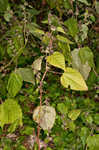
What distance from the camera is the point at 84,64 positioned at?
738 millimetres

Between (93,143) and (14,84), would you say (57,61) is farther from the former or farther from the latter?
(93,143)

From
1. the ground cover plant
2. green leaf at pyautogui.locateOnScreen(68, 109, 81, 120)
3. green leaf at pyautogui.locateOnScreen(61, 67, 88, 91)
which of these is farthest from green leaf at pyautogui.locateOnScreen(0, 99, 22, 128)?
green leaf at pyautogui.locateOnScreen(68, 109, 81, 120)

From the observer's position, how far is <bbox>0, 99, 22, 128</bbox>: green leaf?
69 centimetres

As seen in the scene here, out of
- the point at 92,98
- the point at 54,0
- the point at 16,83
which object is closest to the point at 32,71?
the point at 16,83

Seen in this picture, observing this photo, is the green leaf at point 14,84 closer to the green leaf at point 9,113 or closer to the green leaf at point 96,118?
the green leaf at point 9,113

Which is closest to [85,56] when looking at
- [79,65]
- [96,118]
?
[79,65]

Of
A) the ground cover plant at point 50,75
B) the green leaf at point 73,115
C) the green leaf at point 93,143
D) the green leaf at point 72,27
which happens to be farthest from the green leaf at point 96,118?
the green leaf at point 72,27

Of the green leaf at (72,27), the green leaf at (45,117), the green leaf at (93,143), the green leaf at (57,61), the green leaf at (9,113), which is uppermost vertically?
the green leaf at (72,27)

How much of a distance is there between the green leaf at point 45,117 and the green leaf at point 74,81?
185 mm

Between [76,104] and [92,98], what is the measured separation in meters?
0.21

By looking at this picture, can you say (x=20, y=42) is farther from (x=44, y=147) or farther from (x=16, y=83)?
(x=44, y=147)

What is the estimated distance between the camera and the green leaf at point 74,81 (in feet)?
2.03

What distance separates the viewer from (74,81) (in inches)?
24.6

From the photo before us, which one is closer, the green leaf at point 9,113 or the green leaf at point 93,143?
the green leaf at point 9,113
